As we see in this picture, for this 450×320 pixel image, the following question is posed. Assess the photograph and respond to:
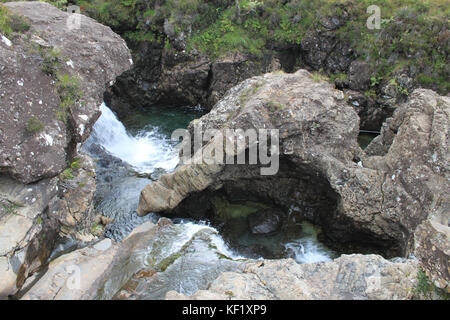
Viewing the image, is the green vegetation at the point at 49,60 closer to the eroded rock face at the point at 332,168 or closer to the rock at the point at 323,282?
the eroded rock face at the point at 332,168

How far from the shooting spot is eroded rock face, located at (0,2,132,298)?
707cm

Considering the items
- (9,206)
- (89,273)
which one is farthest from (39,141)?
(89,273)

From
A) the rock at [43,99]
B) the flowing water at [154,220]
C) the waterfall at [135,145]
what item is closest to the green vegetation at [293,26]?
the flowing water at [154,220]

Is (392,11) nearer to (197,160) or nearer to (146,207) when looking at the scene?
(197,160)

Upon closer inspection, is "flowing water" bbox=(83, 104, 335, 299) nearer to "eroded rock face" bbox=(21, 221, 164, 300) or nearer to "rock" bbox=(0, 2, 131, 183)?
"eroded rock face" bbox=(21, 221, 164, 300)

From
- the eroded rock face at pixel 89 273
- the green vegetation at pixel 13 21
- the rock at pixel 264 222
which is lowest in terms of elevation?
the rock at pixel 264 222

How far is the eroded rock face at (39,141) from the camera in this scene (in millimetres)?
7066

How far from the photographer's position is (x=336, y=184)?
10359 millimetres

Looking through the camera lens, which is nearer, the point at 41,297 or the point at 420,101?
the point at 41,297

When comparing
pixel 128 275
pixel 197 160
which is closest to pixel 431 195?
pixel 197 160

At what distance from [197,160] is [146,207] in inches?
110

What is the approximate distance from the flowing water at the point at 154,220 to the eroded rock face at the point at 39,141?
6.43 feet

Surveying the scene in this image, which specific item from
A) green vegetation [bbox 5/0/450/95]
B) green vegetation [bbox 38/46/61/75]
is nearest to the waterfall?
green vegetation [bbox 5/0/450/95]

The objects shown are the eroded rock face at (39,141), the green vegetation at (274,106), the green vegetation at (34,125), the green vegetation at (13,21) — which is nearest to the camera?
the eroded rock face at (39,141)
